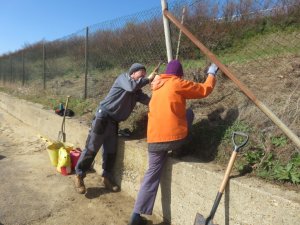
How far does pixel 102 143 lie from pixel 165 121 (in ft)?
5.18

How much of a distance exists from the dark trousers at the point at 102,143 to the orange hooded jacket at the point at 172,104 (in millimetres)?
1259

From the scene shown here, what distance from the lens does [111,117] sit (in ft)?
16.8

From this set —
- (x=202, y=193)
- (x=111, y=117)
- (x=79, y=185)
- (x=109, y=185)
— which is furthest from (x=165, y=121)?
(x=79, y=185)

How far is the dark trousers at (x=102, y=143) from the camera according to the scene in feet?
16.7

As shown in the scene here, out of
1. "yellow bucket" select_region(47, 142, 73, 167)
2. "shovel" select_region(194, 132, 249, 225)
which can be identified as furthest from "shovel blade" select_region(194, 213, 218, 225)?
"yellow bucket" select_region(47, 142, 73, 167)

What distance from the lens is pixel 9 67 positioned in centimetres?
1858

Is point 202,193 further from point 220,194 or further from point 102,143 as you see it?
point 102,143

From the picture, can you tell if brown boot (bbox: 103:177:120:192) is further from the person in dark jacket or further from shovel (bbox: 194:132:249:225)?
shovel (bbox: 194:132:249:225)

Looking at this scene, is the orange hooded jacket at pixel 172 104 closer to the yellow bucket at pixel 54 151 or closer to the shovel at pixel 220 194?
the shovel at pixel 220 194

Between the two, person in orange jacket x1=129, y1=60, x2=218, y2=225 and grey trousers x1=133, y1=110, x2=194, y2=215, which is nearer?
person in orange jacket x1=129, y1=60, x2=218, y2=225

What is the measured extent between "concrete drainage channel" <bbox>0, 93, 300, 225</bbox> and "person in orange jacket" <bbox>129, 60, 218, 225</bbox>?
0.62ft

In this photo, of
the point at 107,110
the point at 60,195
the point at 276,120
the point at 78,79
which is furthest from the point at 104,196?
the point at 78,79

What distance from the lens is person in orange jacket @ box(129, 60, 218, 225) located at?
3.91 metres

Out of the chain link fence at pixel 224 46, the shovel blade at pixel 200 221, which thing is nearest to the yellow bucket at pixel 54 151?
the chain link fence at pixel 224 46
